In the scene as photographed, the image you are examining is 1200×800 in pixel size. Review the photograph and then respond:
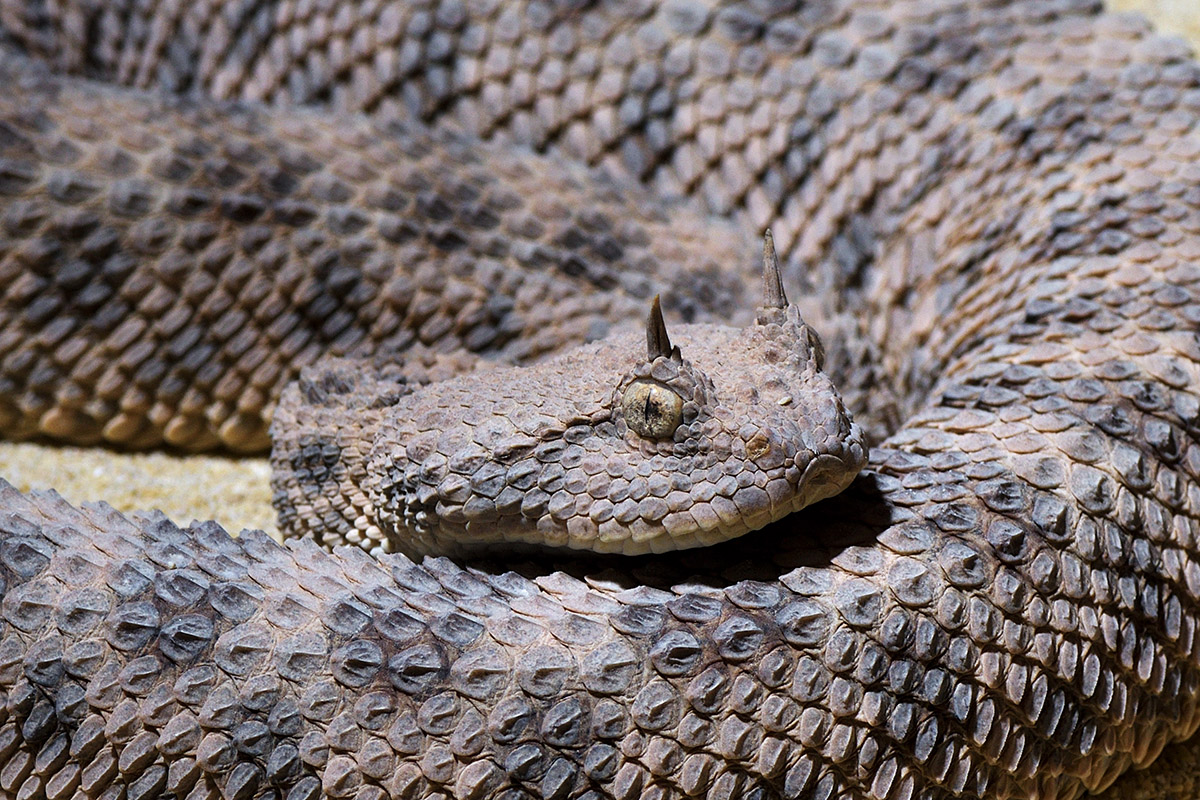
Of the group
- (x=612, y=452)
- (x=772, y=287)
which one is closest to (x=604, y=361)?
(x=612, y=452)

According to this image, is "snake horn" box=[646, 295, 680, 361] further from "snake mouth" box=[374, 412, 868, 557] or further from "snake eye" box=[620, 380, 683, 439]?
"snake mouth" box=[374, 412, 868, 557]

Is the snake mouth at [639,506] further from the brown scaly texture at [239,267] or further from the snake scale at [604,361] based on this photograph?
the brown scaly texture at [239,267]

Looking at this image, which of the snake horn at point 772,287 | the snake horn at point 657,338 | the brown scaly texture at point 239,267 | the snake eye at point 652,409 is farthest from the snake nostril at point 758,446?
the brown scaly texture at point 239,267

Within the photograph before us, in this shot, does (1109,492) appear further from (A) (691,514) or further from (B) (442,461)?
(B) (442,461)

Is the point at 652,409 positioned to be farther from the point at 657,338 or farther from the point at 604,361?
the point at 604,361

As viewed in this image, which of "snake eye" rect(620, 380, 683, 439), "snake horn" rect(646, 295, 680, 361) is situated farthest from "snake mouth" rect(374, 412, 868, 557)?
"snake horn" rect(646, 295, 680, 361)
